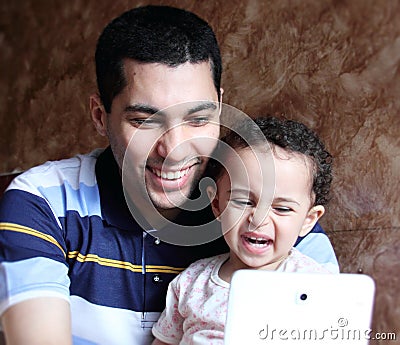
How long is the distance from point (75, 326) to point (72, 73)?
4.52 feet

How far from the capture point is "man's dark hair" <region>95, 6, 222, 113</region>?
1.40m

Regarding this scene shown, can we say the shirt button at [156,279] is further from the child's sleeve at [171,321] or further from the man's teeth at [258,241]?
the man's teeth at [258,241]

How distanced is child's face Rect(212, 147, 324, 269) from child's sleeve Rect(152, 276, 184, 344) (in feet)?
0.47

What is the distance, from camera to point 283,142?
52.1 inches

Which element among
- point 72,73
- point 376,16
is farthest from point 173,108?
point 72,73

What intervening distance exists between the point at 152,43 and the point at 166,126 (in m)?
0.17

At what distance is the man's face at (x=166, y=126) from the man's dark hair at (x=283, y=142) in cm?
4

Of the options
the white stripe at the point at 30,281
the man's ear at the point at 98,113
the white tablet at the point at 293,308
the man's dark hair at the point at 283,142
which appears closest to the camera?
the white tablet at the point at 293,308

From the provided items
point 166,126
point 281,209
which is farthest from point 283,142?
point 166,126

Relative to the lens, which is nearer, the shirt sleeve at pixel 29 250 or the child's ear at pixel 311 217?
the shirt sleeve at pixel 29 250

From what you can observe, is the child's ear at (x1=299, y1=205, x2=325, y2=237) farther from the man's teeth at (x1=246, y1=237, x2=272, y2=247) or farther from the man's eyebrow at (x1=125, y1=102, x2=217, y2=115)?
the man's eyebrow at (x1=125, y1=102, x2=217, y2=115)

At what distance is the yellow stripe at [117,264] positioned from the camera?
1.41 m

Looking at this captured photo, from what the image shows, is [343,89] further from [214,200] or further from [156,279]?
[156,279]

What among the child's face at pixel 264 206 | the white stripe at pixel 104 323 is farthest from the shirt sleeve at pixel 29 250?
the child's face at pixel 264 206
